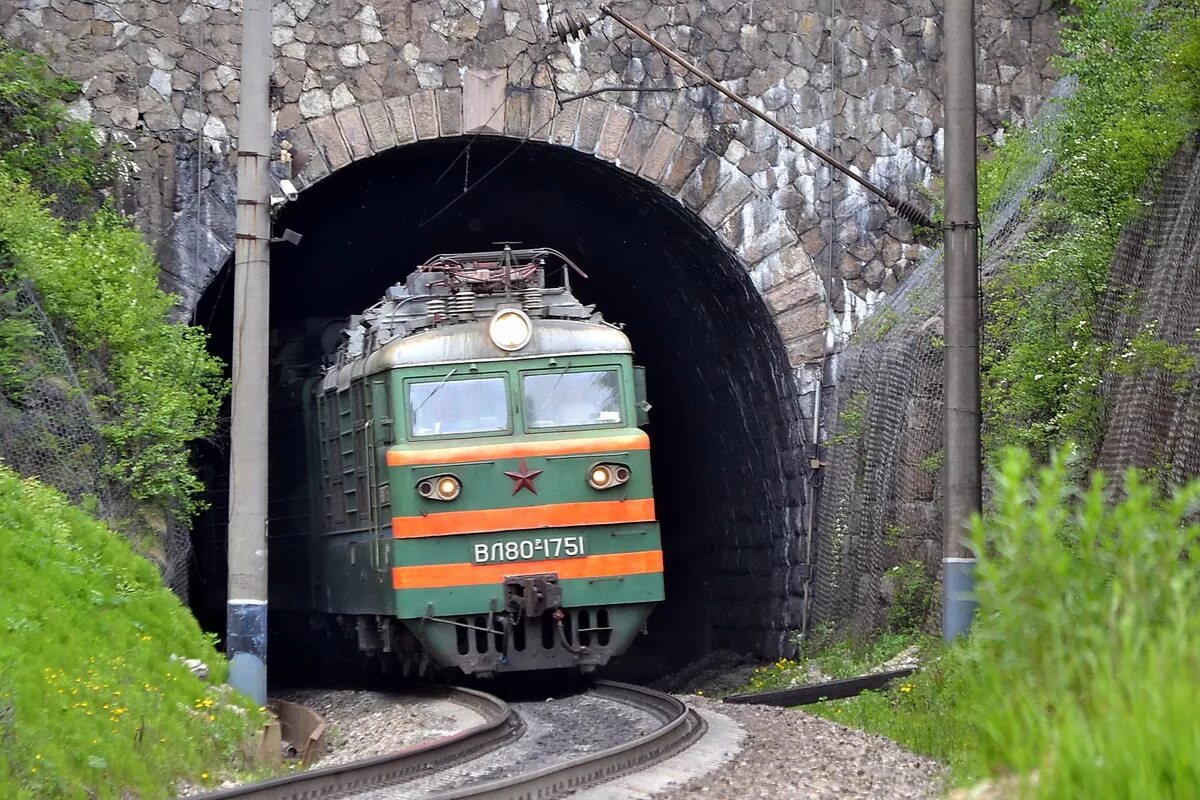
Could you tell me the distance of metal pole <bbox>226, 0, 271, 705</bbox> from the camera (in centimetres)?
1130

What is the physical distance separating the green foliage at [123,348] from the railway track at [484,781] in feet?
16.3

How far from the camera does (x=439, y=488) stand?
12008mm

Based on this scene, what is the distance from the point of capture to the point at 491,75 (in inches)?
655

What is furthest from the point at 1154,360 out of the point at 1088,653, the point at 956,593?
the point at 1088,653

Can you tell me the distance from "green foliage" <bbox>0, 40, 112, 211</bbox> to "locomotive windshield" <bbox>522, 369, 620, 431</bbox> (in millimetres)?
5904

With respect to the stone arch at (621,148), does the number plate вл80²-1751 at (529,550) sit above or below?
below

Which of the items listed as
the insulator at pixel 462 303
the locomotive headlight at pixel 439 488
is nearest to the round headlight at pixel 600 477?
the locomotive headlight at pixel 439 488

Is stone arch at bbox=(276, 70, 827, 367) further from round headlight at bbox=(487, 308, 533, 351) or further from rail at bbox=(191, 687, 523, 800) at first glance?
rail at bbox=(191, 687, 523, 800)

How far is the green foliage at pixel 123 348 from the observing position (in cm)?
1370

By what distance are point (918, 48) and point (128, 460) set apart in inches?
393

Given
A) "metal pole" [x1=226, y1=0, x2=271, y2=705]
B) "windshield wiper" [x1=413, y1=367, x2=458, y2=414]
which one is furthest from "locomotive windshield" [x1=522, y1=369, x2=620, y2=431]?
Result: "metal pole" [x1=226, y1=0, x2=271, y2=705]

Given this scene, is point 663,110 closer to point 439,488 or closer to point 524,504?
point 524,504

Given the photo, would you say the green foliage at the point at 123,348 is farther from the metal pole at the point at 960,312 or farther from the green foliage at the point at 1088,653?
the green foliage at the point at 1088,653

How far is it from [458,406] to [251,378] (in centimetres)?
174
